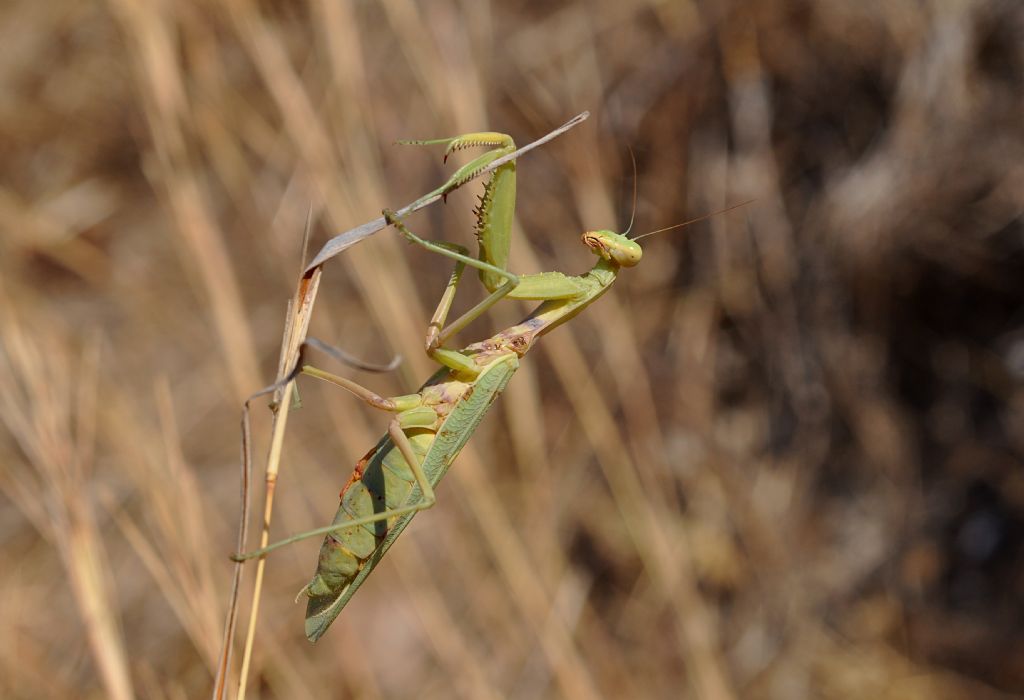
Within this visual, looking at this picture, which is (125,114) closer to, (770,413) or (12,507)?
(12,507)

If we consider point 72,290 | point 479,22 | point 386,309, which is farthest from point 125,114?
point 386,309

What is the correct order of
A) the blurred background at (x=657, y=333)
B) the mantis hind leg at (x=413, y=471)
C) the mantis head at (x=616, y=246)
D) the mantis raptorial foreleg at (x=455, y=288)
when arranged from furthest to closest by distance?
1. the blurred background at (x=657, y=333)
2. the mantis head at (x=616, y=246)
3. the mantis raptorial foreleg at (x=455, y=288)
4. the mantis hind leg at (x=413, y=471)

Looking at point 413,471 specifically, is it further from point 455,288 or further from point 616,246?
point 616,246

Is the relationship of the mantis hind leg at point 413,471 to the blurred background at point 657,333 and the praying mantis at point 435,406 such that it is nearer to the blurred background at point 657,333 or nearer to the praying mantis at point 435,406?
the praying mantis at point 435,406

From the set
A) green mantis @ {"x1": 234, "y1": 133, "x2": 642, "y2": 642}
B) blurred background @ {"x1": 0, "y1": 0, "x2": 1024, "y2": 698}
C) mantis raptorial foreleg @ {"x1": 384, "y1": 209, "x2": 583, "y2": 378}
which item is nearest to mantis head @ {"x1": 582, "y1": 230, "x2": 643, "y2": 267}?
green mantis @ {"x1": 234, "y1": 133, "x2": 642, "y2": 642}

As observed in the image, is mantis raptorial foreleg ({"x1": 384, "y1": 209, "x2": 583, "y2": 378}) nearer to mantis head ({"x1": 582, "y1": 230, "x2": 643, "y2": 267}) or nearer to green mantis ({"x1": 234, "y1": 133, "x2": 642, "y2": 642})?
green mantis ({"x1": 234, "y1": 133, "x2": 642, "y2": 642})

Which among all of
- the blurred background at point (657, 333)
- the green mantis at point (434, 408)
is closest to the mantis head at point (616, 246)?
the green mantis at point (434, 408)
